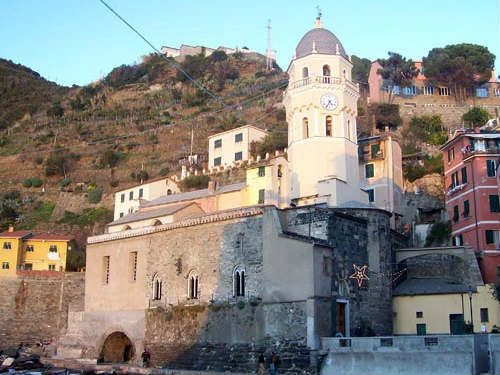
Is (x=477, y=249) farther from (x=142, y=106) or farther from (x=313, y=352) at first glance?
(x=142, y=106)

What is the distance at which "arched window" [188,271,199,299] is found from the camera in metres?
30.5

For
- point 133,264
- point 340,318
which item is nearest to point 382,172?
point 340,318

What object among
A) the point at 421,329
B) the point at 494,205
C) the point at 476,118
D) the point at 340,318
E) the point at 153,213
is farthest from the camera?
the point at 476,118

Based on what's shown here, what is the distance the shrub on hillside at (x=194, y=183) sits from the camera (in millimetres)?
57344

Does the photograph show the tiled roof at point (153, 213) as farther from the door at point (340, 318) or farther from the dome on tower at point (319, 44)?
the door at point (340, 318)

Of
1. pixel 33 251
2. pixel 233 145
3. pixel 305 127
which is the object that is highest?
pixel 233 145

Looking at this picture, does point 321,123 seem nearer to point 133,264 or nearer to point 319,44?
point 319,44

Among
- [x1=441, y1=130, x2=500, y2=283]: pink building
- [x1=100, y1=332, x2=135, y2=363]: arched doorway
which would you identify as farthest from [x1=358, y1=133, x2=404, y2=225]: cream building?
[x1=100, y1=332, x2=135, y2=363]: arched doorway

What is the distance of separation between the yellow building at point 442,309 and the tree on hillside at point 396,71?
39.2m

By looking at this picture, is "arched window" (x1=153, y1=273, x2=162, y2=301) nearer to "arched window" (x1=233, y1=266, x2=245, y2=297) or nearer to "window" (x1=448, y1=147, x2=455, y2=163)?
"arched window" (x1=233, y1=266, x2=245, y2=297)

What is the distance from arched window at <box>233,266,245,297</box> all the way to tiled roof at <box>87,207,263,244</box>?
2.57 m

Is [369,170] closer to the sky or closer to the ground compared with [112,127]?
closer to the ground

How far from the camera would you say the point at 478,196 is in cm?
3622

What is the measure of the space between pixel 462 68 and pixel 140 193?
37998 millimetres
